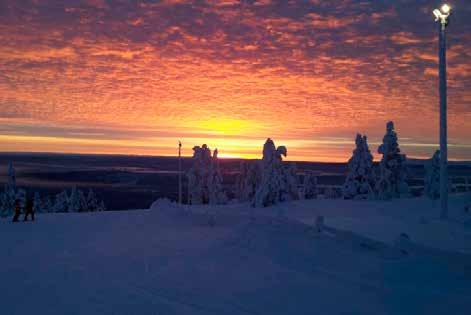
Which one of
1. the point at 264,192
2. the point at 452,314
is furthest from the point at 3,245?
the point at 264,192

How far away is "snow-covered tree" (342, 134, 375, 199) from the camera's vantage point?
39844 mm

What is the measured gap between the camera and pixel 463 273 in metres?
12.2

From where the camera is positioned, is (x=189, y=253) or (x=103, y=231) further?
(x=103, y=231)

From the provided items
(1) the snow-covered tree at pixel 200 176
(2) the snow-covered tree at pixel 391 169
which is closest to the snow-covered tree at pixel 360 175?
(2) the snow-covered tree at pixel 391 169

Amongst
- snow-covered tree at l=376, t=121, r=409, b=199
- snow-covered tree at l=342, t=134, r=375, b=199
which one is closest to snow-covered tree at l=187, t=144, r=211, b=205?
snow-covered tree at l=342, t=134, r=375, b=199

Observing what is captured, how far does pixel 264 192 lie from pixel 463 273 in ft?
84.0

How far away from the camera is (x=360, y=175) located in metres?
40.1

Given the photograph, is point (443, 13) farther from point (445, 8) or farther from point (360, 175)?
point (360, 175)

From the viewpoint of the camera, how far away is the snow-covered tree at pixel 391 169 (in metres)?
39.8

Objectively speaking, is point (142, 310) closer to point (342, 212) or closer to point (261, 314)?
point (261, 314)

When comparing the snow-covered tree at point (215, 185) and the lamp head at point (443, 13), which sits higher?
the lamp head at point (443, 13)

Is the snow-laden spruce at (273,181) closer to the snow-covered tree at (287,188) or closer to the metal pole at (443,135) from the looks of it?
the snow-covered tree at (287,188)

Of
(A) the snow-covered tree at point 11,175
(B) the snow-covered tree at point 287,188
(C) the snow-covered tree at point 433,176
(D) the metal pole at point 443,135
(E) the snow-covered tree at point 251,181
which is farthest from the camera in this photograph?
(A) the snow-covered tree at point 11,175

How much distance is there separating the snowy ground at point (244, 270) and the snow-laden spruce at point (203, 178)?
38.8 meters
